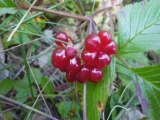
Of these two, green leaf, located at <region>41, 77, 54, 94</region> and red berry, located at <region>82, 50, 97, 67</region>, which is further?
green leaf, located at <region>41, 77, 54, 94</region>

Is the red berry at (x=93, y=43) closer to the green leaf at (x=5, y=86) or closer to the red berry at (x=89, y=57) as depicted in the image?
the red berry at (x=89, y=57)

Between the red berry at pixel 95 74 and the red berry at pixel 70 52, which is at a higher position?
the red berry at pixel 70 52

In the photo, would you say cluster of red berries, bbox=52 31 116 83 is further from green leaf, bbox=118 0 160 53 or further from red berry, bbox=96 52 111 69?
green leaf, bbox=118 0 160 53

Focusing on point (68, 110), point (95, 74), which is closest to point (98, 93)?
point (95, 74)

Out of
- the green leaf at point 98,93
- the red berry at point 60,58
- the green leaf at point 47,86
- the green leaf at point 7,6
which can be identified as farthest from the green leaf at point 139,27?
the green leaf at point 47,86

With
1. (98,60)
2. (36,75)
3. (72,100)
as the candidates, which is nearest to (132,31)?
(98,60)

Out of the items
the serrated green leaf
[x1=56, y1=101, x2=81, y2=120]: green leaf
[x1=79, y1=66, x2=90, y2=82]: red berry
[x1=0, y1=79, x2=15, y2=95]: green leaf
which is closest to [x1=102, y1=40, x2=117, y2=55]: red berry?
[x1=79, y1=66, x2=90, y2=82]: red berry
